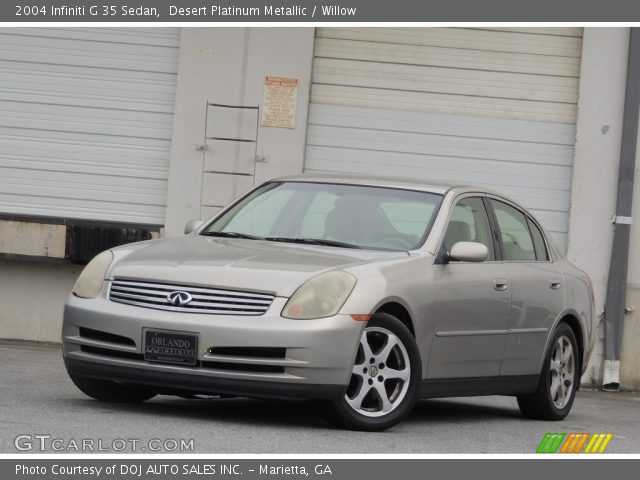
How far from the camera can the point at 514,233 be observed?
34.0 feet

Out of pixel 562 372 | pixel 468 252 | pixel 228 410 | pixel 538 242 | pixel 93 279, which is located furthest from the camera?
pixel 538 242

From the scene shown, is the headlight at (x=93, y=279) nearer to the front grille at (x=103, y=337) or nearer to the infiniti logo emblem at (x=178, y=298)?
the front grille at (x=103, y=337)

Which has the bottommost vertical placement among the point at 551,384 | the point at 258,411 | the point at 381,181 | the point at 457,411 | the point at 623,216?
the point at 457,411

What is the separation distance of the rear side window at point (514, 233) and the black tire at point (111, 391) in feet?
8.72

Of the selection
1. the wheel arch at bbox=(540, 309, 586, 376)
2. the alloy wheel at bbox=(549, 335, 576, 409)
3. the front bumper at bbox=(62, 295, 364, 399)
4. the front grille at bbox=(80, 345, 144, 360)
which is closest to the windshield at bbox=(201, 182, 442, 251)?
the front bumper at bbox=(62, 295, 364, 399)

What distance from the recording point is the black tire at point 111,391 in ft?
28.7

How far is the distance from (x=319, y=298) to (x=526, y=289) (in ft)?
7.97

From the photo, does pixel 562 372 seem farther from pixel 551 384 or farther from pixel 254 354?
pixel 254 354

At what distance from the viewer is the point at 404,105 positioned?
16078mm

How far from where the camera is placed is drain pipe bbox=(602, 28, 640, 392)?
621 inches

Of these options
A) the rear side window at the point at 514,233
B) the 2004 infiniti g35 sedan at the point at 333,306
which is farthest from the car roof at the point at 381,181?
the rear side window at the point at 514,233

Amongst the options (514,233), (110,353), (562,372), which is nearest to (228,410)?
(110,353)
